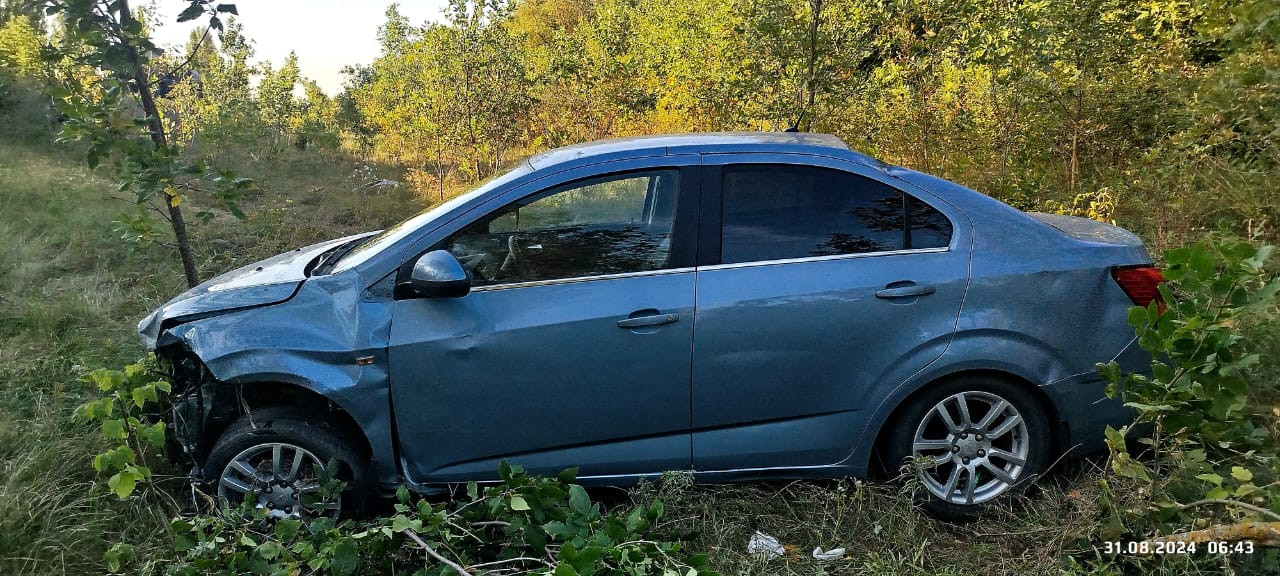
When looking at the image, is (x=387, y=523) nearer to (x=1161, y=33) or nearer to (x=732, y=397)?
(x=732, y=397)

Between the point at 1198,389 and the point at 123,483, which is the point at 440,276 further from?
the point at 1198,389

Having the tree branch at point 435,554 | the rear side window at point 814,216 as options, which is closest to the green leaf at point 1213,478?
the rear side window at point 814,216

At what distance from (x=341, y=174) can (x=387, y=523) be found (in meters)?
12.5

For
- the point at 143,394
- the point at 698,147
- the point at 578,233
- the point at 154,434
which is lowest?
the point at 154,434

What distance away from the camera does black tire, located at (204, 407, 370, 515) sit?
3016 mm

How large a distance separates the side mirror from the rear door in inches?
35.3

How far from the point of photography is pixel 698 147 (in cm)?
323

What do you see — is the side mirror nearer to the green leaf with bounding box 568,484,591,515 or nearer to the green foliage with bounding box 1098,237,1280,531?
the green leaf with bounding box 568,484,591,515

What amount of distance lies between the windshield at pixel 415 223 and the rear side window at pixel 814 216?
885 mm

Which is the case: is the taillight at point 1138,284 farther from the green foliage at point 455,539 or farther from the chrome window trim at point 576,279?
the green foliage at point 455,539

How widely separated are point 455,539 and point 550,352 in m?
0.74

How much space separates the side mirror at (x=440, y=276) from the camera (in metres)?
2.85

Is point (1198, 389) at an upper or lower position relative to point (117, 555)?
upper

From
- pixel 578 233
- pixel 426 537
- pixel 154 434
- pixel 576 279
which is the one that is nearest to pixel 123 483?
pixel 154 434
